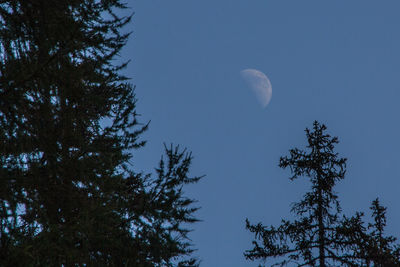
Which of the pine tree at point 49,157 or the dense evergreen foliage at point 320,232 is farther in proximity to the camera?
the dense evergreen foliage at point 320,232

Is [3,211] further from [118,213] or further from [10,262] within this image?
[118,213]

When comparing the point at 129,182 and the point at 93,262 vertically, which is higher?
the point at 129,182

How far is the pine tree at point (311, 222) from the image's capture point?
10.7m

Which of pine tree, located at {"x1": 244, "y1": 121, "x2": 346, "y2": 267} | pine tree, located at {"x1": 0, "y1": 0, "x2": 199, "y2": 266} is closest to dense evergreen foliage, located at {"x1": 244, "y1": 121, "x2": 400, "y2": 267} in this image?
pine tree, located at {"x1": 244, "y1": 121, "x2": 346, "y2": 267}

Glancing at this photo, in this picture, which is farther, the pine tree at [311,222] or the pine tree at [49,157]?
the pine tree at [311,222]

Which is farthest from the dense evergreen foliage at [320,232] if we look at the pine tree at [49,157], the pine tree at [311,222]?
the pine tree at [49,157]

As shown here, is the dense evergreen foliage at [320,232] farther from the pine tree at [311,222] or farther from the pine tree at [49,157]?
the pine tree at [49,157]

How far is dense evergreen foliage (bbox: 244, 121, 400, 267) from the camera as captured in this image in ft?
33.9

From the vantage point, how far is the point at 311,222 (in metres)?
11.0

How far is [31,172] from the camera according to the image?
456 centimetres

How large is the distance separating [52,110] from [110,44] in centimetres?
627

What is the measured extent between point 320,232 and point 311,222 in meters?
0.35

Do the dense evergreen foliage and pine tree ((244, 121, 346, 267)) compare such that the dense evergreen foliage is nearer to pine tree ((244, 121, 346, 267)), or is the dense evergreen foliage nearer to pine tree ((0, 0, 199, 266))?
pine tree ((244, 121, 346, 267))

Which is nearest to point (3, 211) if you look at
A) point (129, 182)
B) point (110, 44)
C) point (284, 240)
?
point (129, 182)
